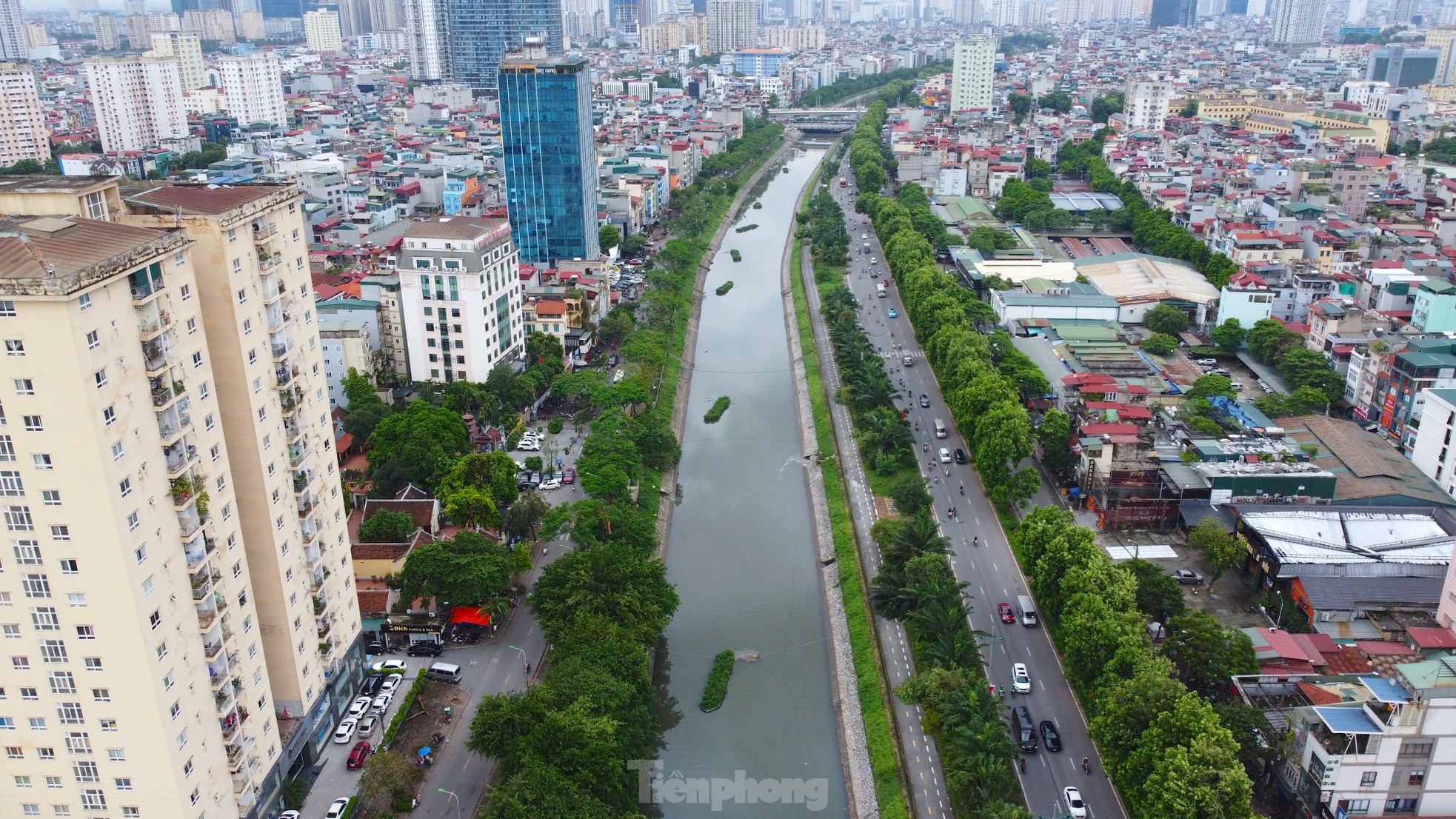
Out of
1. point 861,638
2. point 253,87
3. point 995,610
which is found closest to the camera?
point 861,638

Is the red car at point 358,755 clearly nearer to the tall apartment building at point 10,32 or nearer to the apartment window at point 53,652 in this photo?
the apartment window at point 53,652

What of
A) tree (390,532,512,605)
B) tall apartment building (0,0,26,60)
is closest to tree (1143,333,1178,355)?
tree (390,532,512,605)

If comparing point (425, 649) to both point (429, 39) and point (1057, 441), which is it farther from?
point (429, 39)

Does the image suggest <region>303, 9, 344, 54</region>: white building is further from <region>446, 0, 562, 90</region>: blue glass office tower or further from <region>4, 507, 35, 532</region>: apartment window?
<region>4, 507, 35, 532</region>: apartment window

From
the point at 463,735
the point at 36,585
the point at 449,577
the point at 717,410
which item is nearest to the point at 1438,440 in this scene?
the point at 717,410

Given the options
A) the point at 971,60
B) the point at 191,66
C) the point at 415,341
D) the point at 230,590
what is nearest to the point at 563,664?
the point at 230,590

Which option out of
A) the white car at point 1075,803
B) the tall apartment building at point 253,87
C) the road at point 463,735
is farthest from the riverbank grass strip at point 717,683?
the tall apartment building at point 253,87

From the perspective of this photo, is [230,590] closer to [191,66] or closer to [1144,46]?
[191,66]
